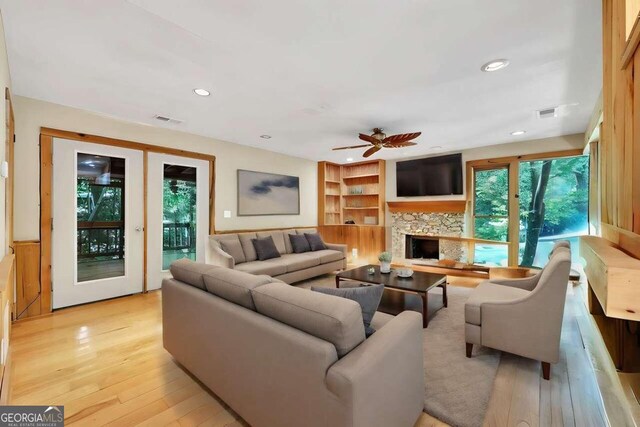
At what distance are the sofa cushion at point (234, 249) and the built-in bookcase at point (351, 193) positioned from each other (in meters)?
2.83

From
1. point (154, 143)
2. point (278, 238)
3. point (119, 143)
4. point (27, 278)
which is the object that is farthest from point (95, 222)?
point (278, 238)

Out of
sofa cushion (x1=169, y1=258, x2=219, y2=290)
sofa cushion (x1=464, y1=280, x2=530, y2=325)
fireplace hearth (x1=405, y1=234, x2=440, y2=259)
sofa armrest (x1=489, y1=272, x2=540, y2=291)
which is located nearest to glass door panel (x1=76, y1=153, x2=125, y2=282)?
sofa cushion (x1=169, y1=258, x2=219, y2=290)

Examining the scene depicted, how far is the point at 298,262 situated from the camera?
439 centimetres

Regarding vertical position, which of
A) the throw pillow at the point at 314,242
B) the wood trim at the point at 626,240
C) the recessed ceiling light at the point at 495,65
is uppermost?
the recessed ceiling light at the point at 495,65

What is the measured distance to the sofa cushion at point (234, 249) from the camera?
4180mm

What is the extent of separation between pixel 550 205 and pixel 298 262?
4.52 metres

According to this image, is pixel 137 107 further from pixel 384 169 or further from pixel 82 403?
pixel 384 169

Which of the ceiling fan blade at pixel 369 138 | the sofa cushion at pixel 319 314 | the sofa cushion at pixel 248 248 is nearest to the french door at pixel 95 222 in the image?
the sofa cushion at pixel 248 248

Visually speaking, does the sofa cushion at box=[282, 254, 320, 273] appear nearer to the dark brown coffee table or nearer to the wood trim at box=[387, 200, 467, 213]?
the dark brown coffee table

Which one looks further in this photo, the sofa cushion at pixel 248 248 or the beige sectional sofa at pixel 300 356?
the sofa cushion at pixel 248 248

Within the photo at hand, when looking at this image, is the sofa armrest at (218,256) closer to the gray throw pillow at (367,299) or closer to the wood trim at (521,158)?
the gray throw pillow at (367,299)

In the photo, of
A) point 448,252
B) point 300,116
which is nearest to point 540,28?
point 300,116

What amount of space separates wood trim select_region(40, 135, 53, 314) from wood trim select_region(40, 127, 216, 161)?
8 cm

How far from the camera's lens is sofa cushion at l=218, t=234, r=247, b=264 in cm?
418
